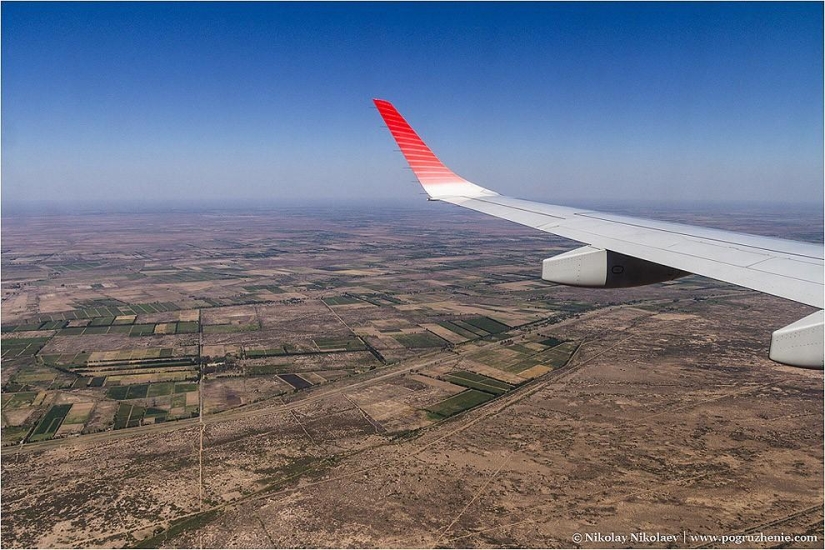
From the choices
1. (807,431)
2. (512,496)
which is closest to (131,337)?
(512,496)

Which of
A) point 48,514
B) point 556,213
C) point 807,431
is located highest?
point 556,213

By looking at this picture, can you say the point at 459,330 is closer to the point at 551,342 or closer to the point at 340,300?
the point at 551,342

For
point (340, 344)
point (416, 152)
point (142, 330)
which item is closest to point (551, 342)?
point (340, 344)

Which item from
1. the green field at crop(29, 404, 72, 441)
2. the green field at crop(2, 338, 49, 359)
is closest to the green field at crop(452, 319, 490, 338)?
the green field at crop(29, 404, 72, 441)

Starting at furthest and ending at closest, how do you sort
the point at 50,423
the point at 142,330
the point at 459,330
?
1. the point at 142,330
2. the point at 459,330
3. the point at 50,423

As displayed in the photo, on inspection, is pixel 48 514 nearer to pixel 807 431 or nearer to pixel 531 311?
pixel 807 431

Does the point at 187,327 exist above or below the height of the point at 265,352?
above
